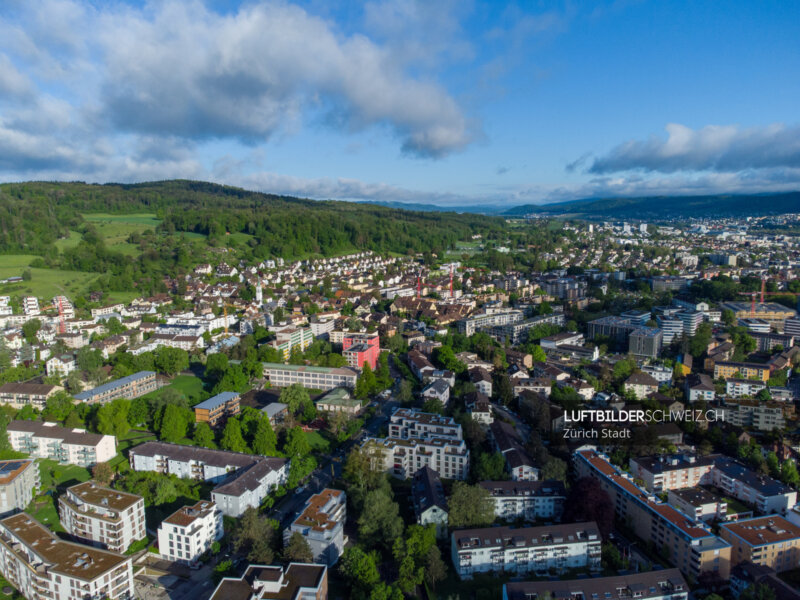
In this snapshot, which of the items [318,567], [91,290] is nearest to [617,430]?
[318,567]

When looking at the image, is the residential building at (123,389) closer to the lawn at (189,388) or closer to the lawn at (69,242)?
the lawn at (189,388)

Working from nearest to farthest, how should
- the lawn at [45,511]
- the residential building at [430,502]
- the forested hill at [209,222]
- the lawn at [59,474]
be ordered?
the residential building at [430,502]
the lawn at [45,511]
the lawn at [59,474]
the forested hill at [209,222]

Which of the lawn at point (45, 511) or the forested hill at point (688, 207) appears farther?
the forested hill at point (688, 207)

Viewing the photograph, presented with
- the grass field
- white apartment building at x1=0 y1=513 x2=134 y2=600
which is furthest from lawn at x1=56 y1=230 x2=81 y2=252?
white apartment building at x1=0 y1=513 x2=134 y2=600

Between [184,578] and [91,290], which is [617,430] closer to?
[184,578]

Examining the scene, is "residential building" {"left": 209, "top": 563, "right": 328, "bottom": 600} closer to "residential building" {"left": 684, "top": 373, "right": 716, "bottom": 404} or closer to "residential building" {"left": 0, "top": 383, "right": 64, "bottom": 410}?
"residential building" {"left": 0, "top": 383, "right": 64, "bottom": 410}

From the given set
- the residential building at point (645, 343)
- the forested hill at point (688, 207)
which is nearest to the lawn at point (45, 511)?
the residential building at point (645, 343)

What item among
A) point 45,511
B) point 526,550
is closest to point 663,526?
point 526,550
